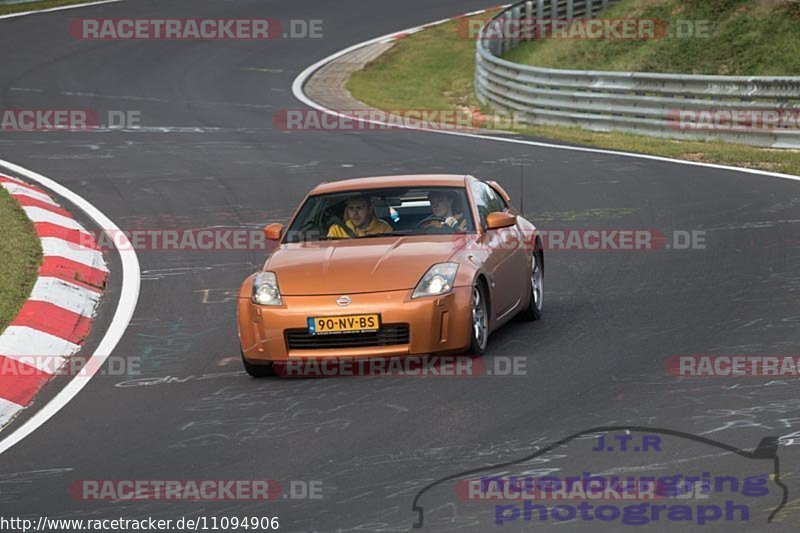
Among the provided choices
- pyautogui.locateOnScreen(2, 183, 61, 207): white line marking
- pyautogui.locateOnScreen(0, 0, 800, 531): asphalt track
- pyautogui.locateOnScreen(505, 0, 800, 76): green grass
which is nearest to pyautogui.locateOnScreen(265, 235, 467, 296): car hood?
pyautogui.locateOnScreen(0, 0, 800, 531): asphalt track

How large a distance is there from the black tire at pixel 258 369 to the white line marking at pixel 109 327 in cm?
110

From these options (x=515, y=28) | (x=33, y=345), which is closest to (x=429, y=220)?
(x=33, y=345)

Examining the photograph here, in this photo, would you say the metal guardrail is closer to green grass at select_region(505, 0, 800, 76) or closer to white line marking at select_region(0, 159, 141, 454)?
green grass at select_region(505, 0, 800, 76)

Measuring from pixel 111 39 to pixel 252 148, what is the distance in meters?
20.2

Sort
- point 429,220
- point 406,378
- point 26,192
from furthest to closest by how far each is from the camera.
A: point 26,192
point 429,220
point 406,378

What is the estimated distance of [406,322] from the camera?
9.46m

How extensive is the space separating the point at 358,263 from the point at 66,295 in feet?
11.2

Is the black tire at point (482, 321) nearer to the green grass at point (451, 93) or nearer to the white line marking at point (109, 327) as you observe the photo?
the white line marking at point (109, 327)

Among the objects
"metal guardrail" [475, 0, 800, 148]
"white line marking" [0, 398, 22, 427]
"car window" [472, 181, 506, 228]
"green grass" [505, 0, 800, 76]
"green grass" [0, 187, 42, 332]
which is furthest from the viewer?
"green grass" [505, 0, 800, 76]

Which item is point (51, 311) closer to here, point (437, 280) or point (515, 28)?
point (437, 280)

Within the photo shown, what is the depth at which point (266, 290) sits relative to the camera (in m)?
9.86

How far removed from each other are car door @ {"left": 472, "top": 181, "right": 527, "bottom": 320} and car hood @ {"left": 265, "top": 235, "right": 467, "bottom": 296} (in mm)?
304

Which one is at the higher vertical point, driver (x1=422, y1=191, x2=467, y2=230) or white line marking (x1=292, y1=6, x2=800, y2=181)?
driver (x1=422, y1=191, x2=467, y2=230)

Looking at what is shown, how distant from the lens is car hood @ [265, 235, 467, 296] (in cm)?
967
